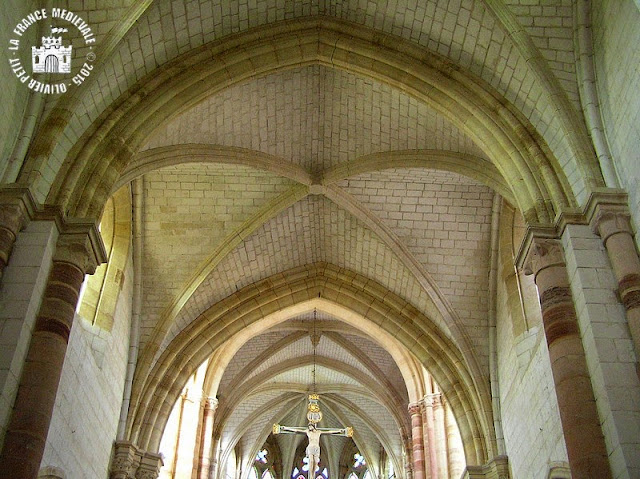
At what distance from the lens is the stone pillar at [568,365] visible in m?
6.89

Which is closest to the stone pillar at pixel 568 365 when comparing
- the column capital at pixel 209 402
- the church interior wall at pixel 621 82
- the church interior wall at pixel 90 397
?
the church interior wall at pixel 621 82

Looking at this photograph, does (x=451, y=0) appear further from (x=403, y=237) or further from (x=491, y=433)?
(x=491, y=433)

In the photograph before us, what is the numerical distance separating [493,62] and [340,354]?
1245 centimetres

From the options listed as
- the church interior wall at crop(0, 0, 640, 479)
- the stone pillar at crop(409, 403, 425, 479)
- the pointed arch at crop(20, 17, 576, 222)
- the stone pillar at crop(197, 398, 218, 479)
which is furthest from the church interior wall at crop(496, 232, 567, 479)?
the stone pillar at crop(197, 398, 218, 479)

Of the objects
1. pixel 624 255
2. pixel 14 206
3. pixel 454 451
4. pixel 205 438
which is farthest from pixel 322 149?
pixel 205 438

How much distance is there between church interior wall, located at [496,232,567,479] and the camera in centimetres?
1014

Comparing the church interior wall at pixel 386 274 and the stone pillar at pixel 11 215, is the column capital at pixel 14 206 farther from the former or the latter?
the church interior wall at pixel 386 274

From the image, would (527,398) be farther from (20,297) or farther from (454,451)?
(20,297)

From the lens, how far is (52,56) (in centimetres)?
→ 902

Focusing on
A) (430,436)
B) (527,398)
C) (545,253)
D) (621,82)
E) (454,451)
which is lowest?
(527,398)

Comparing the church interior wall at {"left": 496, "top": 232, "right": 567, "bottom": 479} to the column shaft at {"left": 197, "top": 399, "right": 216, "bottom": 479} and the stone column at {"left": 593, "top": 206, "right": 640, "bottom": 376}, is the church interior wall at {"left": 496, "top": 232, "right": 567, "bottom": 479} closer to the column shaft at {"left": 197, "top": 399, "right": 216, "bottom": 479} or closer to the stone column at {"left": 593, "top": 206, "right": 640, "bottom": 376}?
the stone column at {"left": 593, "top": 206, "right": 640, "bottom": 376}

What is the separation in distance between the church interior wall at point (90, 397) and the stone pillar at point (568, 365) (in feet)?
19.7

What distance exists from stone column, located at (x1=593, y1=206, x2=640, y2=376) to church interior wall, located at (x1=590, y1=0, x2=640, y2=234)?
16cm

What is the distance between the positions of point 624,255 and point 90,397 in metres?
7.58
